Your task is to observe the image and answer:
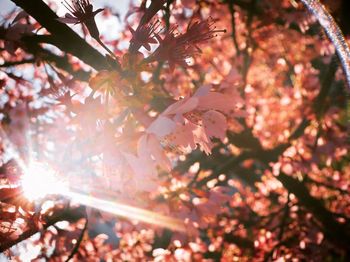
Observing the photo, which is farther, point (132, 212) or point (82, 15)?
point (132, 212)

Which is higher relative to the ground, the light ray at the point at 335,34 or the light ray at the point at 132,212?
the light ray at the point at 335,34

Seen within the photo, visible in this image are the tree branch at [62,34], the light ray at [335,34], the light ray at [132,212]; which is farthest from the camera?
the light ray at [132,212]

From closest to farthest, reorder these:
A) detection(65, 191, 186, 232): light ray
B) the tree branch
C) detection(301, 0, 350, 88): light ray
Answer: detection(301, 0, 350, 88): light ray → the tree branch → detection(65, 191, 186, 232): light ray

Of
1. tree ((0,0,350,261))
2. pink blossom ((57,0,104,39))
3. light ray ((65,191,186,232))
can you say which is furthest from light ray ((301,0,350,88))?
light ray ((65,191,186,232))

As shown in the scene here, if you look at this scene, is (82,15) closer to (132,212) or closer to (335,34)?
(335,34)

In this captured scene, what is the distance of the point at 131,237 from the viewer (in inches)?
193

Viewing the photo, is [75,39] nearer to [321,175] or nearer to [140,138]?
[140,138]

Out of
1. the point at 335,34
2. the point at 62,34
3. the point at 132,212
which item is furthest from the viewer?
the point at 132,212

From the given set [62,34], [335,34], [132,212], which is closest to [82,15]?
[62,34]

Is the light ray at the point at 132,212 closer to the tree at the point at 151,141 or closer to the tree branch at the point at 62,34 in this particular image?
the tree at the point at 151,141

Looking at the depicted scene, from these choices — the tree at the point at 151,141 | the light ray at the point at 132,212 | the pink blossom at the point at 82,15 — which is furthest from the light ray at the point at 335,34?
the light ray at the point at 132,212

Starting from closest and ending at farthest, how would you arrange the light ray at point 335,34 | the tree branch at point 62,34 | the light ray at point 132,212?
the light ray at point 335,34, the tree branch at point 62,34, the light ray at point 132,212

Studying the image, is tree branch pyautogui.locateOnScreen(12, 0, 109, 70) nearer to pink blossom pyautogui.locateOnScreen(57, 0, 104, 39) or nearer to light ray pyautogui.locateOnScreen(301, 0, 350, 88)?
pink blossom pyautogui.locateOnScreen(57, 0, 104, 39)

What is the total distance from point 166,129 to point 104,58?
46 cm
